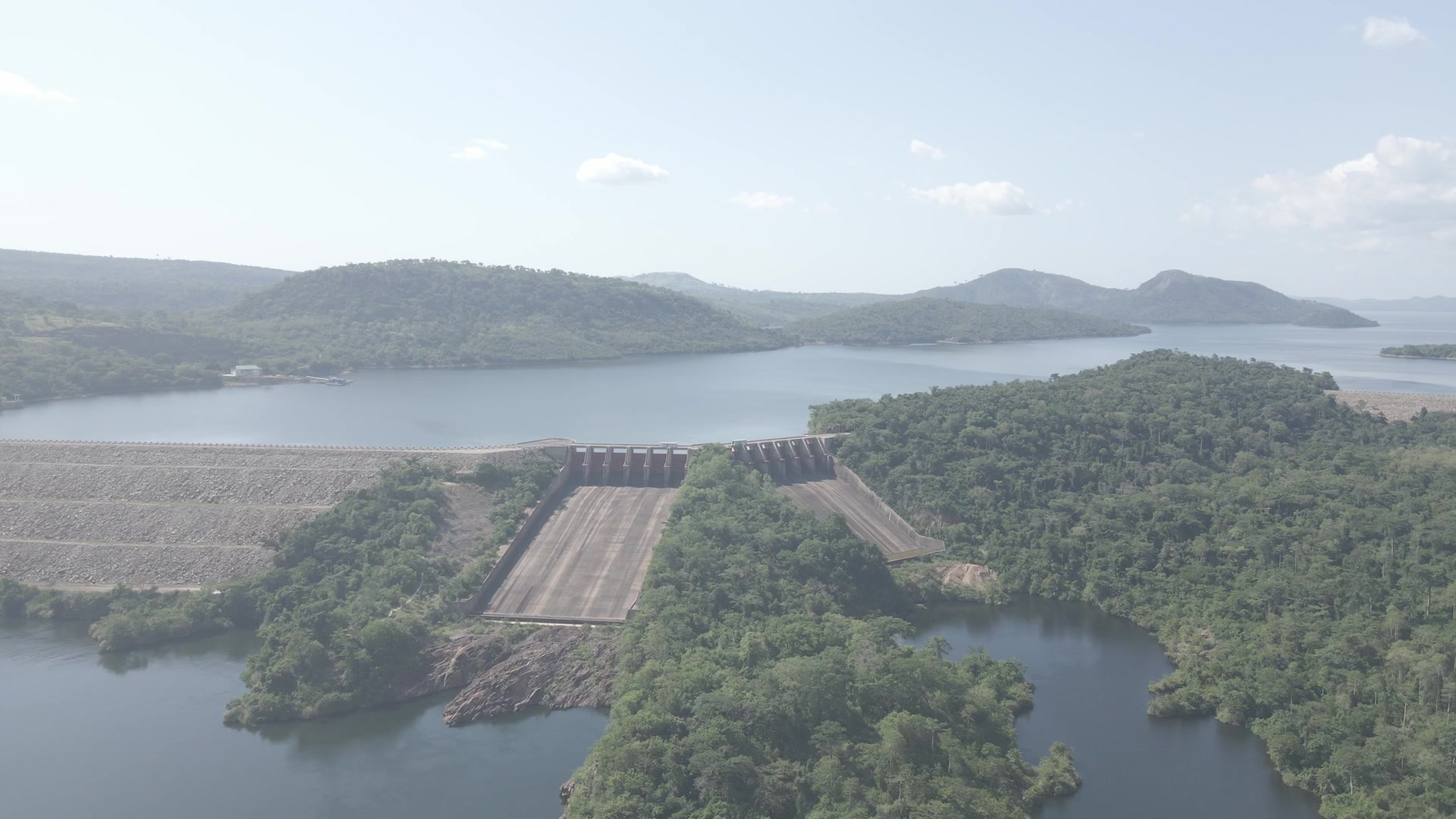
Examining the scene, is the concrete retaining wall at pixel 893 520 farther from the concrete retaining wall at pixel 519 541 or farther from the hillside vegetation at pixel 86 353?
the hillside vegetation at pixel 86 353

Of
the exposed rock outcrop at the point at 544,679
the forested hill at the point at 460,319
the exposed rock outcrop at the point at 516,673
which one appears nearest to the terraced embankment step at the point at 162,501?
the exposed rock outcrop at the point at 516,673

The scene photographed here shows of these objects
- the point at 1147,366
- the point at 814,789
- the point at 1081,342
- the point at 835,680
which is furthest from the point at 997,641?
the point at 1081,342

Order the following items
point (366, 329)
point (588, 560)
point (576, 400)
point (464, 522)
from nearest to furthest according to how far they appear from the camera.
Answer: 1. point (588, 560)
2. point (464, 522)
3. point (576, 400)
4. point (366, 329)

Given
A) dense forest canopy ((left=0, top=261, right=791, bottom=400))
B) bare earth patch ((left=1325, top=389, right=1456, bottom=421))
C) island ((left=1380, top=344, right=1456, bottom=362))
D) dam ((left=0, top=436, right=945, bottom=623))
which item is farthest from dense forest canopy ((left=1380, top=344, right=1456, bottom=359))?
dam ((left=0, top=436, right=945, bottom=623))

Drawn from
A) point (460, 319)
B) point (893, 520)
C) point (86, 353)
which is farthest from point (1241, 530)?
point (460, 319)

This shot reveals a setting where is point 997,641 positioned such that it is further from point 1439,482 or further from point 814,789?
point 1439,482

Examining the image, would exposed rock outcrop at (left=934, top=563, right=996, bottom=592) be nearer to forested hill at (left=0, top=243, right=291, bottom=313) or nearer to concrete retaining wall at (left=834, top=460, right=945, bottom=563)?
concrete retaining wall at (left=834, top=460, right=945, bottom=563)

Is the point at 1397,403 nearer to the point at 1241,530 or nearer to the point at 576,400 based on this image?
the point at 1241,530
